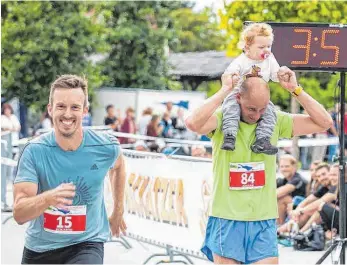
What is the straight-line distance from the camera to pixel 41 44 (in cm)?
2622

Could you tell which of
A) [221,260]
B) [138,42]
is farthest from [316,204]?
[138,42]

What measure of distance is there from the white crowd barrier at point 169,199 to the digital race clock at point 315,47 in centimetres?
161

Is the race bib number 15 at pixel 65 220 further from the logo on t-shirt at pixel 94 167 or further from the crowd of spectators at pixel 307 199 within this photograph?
the crowd of spectators at pixel 307 199

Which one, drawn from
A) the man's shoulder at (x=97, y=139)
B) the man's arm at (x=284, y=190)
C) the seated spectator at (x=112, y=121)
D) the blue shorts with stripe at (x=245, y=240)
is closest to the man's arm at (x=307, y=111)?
the blue shorts with stripe at (x=245, y=240)

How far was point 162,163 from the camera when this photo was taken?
9.40 meters

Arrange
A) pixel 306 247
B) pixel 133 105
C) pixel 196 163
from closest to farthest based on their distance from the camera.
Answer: pixel 196 163
pixel 306 247
pixel 133 105

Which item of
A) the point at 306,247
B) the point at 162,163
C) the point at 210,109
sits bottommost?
the point at 306,247

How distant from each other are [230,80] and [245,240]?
963 millimetres

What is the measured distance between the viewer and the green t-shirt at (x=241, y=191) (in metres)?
5.77

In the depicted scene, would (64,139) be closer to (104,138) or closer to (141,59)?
(104,138)

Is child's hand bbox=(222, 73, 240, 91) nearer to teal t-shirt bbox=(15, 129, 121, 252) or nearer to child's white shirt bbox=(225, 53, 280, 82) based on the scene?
child's white shirt bbox=(225, 53, 280, 82)

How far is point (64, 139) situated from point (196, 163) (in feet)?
11.9

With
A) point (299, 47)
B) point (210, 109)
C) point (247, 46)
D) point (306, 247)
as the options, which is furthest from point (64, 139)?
point (306, 247)

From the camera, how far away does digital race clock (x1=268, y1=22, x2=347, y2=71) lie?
750 centimetres
